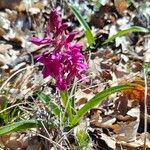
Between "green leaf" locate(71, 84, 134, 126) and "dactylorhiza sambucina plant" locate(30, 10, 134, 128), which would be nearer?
"dactylorhiza sambucina plant" locate(30, 10, 134, 128)

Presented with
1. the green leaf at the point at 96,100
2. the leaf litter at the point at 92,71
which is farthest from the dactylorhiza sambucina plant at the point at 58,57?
the leaf litter at the point at 92,71

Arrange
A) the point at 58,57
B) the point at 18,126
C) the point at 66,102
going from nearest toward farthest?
the point at 58,57 → the point at 18,126 → the point at 66,102

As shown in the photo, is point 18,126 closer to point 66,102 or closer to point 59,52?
point 66,102

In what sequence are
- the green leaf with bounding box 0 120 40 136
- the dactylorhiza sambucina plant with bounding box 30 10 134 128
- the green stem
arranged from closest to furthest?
the dactylorhiza sambucina plant with bounding box 30 10 134 128
the green leaf with bounding box 0 120 40 136
the green stem

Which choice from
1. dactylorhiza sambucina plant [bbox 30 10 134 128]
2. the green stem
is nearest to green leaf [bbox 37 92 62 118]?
the green stem

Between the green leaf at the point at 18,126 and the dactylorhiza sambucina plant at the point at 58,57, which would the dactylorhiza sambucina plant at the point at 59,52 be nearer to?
the dactylorhiza sambucina plant at the point at 58,57

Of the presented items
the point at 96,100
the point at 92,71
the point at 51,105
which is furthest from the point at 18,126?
the point at 92,71

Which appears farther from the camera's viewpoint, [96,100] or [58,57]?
[96,100]

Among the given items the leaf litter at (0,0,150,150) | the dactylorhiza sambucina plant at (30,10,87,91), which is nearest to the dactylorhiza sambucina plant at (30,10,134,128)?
the dactylorhiza sambucina plant at (30,10,87,91)

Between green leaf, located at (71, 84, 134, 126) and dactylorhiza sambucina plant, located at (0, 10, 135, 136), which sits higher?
dactylorhiza sambucina plant, located at (0, 10, 135, 136)

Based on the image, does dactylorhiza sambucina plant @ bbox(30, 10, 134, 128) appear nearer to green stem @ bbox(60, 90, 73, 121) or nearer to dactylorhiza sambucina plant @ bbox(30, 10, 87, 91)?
dactylorhiza sambucina plant @ bbox(30, 10, 87, 91)

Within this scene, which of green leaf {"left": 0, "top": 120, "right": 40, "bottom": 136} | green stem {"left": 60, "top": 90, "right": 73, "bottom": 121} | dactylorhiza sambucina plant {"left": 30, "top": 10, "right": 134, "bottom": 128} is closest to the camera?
dactylorhiza sambucina plant {"left": 30, "top": 10, "right": 134, "bottom": 128}
